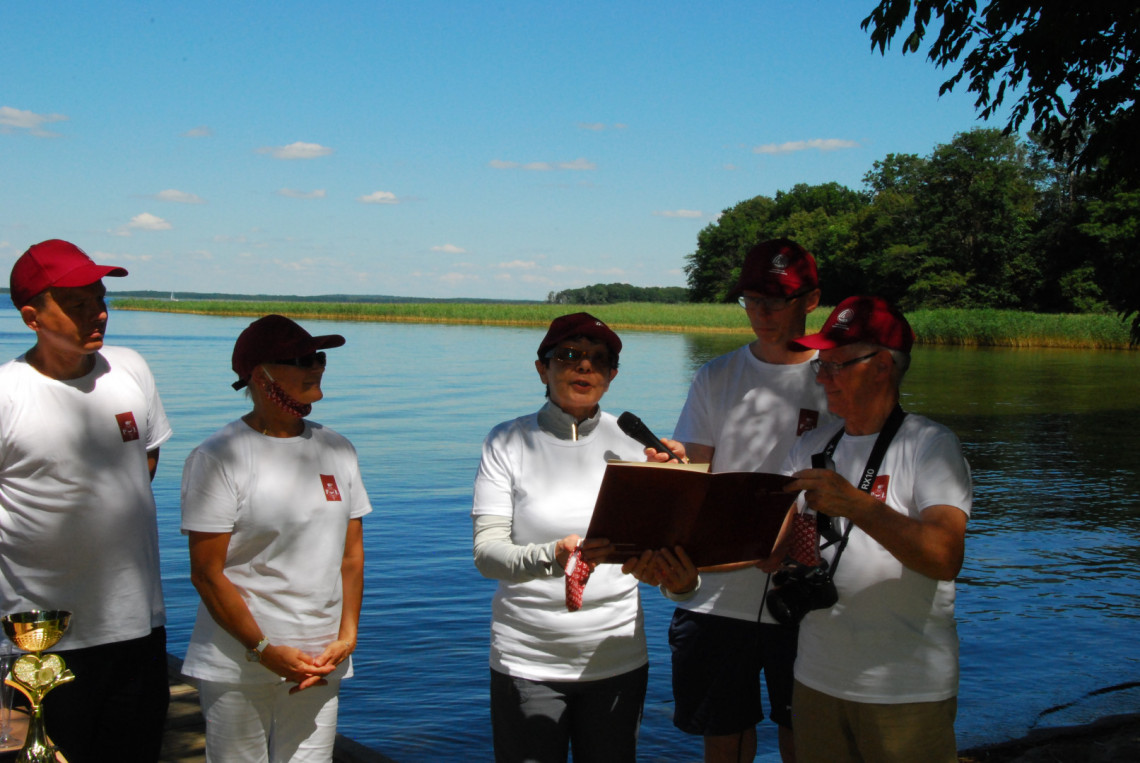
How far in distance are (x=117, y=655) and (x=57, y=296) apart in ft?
3.43

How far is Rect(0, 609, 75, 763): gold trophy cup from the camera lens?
2346 millimetres

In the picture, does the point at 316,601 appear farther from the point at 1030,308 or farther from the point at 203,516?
the point at 1030,308

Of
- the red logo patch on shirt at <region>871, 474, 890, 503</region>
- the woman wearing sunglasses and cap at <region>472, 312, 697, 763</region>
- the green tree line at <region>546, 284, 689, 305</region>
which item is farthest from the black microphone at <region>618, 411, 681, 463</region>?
the green tree line at <region>546, 284, 689, 305</region>

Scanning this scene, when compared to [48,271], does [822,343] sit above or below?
below

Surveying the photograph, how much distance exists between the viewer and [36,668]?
7.92 feet

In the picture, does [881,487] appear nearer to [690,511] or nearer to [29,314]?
[690,511]

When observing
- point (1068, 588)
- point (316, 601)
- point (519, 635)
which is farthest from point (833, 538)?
point (1068, 588)

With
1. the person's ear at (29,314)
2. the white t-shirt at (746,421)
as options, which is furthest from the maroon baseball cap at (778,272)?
the person's ear at (29,314)

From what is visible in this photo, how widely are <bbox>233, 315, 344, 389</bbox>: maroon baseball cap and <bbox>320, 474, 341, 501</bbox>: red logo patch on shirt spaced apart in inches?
13.9

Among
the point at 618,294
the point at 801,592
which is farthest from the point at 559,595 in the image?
the point at 618,294

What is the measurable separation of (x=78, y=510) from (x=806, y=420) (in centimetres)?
226

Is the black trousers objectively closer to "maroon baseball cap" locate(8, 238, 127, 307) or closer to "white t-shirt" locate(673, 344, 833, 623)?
"maroon baseball cap" locate(8, 238, 127, 307)

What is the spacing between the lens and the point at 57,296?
113 inches

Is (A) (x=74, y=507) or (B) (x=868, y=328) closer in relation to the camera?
(B) (x=868, y=328)
